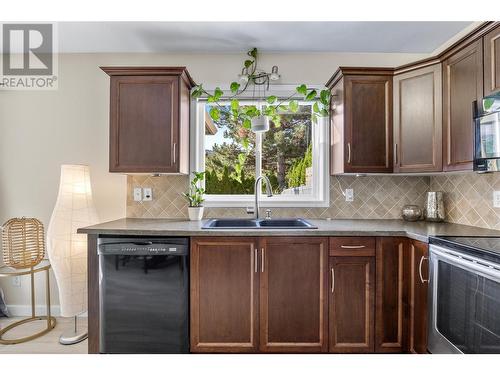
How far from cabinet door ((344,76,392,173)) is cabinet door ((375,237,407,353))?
2.22ft

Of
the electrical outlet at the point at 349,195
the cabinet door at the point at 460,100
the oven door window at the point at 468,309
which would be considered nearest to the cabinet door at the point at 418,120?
the cabinet door at the point at 460,100

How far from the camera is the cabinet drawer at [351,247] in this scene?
1.90 m

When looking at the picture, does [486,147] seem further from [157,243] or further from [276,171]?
[157,243]

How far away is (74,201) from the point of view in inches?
92.3

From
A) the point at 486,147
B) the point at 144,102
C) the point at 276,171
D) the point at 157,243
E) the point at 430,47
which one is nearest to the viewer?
the point at 486,147

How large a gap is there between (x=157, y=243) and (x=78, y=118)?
1.64 m

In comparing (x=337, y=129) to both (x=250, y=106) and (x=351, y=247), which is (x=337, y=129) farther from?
(x=351, y=247)

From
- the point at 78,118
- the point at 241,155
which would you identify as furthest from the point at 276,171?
the point at 78,118

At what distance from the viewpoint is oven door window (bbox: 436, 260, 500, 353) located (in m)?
1.26

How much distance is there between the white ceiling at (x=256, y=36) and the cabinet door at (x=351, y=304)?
70.5 inches

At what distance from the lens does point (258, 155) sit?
9.00 feet

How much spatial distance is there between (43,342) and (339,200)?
2.72 m

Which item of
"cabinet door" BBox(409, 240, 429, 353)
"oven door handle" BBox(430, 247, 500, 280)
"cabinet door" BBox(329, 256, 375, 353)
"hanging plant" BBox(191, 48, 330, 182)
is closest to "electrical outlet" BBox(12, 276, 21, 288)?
"hanging plant" BBox(191, 48, 330, 182)

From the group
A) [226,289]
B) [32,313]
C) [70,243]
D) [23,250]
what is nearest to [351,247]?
[226,289]
